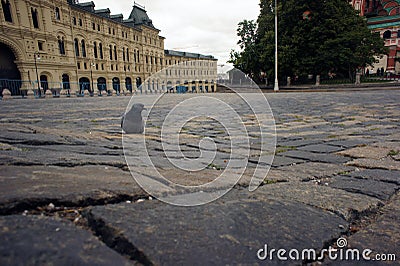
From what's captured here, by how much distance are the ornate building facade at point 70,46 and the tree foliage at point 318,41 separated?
11.0 m

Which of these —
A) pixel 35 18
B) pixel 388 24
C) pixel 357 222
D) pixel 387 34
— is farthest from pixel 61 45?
pixel 387 34

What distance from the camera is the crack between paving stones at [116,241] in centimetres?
75

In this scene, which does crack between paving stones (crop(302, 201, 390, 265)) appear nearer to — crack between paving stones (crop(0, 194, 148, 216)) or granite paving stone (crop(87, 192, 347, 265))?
granite paving stone (crop(87, 192, 347, 265))

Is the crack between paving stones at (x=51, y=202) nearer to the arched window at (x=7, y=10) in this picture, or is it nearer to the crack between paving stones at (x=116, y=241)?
the crack between paving stones at (x=116, y=241)

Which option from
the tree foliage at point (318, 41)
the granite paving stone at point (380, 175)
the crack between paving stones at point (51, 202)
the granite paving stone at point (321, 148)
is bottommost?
the granite paving stone at point (321, 148)

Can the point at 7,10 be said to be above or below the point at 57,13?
below

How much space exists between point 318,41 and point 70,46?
32155 mm

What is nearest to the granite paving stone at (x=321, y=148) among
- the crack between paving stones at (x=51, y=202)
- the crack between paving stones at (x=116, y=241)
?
the crack between paving stones at (x=51, y=202)

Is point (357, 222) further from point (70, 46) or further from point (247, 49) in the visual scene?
point (70, 46)

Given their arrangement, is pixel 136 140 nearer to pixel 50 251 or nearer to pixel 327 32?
pixel 50 251

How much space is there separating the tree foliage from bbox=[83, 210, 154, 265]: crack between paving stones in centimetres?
2725

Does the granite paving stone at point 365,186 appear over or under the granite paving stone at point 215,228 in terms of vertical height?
under

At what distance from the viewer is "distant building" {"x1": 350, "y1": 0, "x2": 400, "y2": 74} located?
34.9 meters

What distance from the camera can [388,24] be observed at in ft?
116
